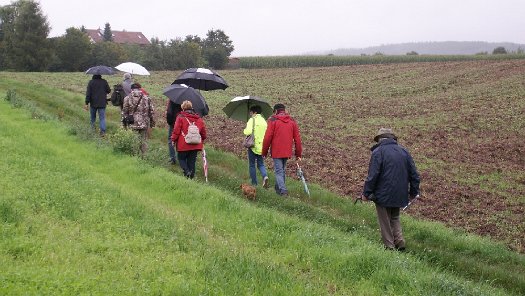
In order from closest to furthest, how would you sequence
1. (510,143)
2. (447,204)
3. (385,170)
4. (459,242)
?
(385,170), (459,242), (447,204), (510,143)

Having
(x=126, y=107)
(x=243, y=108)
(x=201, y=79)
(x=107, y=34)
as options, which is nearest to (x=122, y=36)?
(x=107, y=34)

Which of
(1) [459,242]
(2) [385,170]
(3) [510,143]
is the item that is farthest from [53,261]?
(3) [510,143]

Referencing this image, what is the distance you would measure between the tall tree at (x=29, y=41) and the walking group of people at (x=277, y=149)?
52.2 meters

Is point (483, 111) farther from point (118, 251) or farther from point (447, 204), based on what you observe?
point (118, 251)

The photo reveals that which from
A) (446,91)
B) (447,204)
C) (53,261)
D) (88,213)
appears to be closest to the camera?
(53,261)

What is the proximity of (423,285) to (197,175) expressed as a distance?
27.9 ft

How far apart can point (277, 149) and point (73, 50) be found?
6008 cm

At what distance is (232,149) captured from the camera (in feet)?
59.7

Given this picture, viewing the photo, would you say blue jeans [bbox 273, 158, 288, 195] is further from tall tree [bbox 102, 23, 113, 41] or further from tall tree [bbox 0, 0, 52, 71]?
tall tree [bbox 102, 23, 113, 41]

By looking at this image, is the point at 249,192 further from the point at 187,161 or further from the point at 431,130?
the point at 431,130

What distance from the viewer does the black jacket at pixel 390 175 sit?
8.79 metres

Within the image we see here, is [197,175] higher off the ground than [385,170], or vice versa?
[385,170]

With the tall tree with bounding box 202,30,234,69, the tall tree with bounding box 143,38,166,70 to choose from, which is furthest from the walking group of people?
the tall tree with bounding box 202,30,234,69

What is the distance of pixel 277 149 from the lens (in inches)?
477
